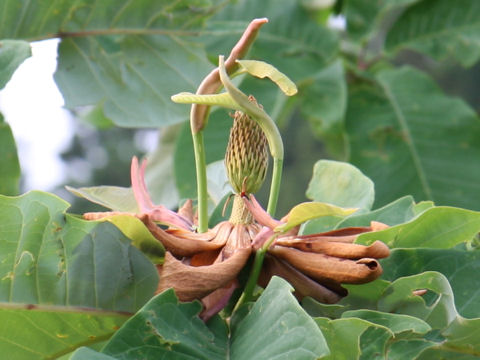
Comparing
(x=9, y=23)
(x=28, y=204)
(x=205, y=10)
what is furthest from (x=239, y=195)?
(x=205, y=10)

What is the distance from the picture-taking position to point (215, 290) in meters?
0.59

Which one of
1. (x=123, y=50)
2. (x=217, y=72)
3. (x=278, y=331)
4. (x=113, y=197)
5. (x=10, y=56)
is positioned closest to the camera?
(x=278, y=331)

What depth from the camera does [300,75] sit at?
1.66 m

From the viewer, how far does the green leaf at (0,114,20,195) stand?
88 centimetres

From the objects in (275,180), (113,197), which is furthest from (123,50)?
(275,180)

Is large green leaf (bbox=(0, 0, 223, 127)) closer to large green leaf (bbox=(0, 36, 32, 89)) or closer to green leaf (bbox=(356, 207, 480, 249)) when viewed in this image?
large green leaf (bbox=(0, 36, 32, 89))

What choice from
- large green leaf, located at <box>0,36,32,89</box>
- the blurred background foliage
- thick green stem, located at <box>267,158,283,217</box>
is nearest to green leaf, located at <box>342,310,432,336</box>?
thick green stem, located at <box>267,158,283,217</box>

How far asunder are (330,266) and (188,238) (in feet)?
0.37

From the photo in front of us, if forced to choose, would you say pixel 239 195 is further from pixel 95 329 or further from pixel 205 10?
pixel 205 10

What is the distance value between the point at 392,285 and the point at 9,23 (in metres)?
Answer: 0.65

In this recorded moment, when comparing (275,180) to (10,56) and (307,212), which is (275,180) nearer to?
(307,212)

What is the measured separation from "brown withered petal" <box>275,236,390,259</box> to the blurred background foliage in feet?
1.65

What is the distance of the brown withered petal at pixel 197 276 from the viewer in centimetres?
56

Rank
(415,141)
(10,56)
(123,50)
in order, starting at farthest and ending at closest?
1. (415,141)
2. (123,50)
3. (10,56)
